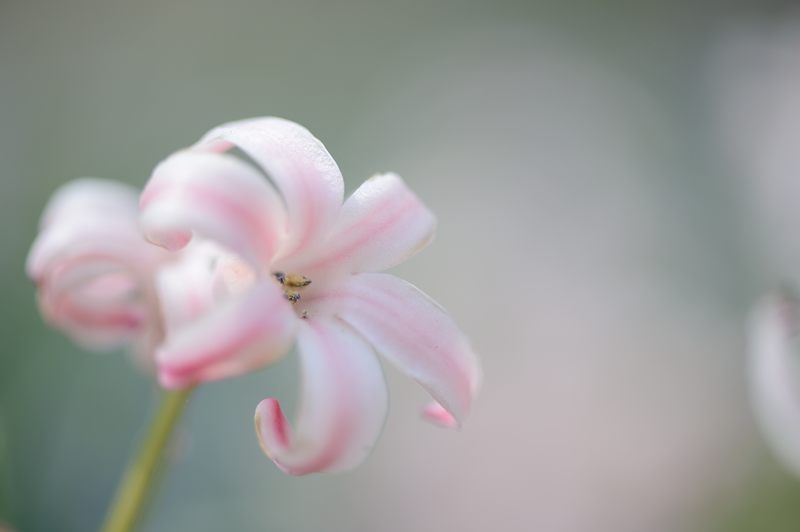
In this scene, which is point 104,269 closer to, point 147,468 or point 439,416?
point 147,468

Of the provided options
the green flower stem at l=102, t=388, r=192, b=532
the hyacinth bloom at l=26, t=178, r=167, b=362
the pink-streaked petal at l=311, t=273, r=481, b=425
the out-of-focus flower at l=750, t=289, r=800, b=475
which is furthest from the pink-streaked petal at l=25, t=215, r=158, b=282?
the out-of-focus flower at l=750, t=289, r=800, b=475

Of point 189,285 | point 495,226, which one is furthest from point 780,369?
point 495,226

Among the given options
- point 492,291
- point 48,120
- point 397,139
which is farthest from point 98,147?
point 492,291

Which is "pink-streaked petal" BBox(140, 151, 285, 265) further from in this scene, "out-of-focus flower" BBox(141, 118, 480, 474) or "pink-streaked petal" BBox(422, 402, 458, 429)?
"pink-streaked petal" BBox(422, 402, 458, 429)

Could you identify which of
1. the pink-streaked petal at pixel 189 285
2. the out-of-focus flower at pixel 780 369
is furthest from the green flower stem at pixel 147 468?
the out-of-focus flower at pixel 780 369

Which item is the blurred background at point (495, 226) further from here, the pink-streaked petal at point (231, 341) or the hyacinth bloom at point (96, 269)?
the pink-streaked petal at point (231, 341)

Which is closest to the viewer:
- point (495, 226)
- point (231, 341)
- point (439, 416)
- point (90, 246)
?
point (231, 341)

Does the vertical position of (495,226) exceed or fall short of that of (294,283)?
it exceeds it
